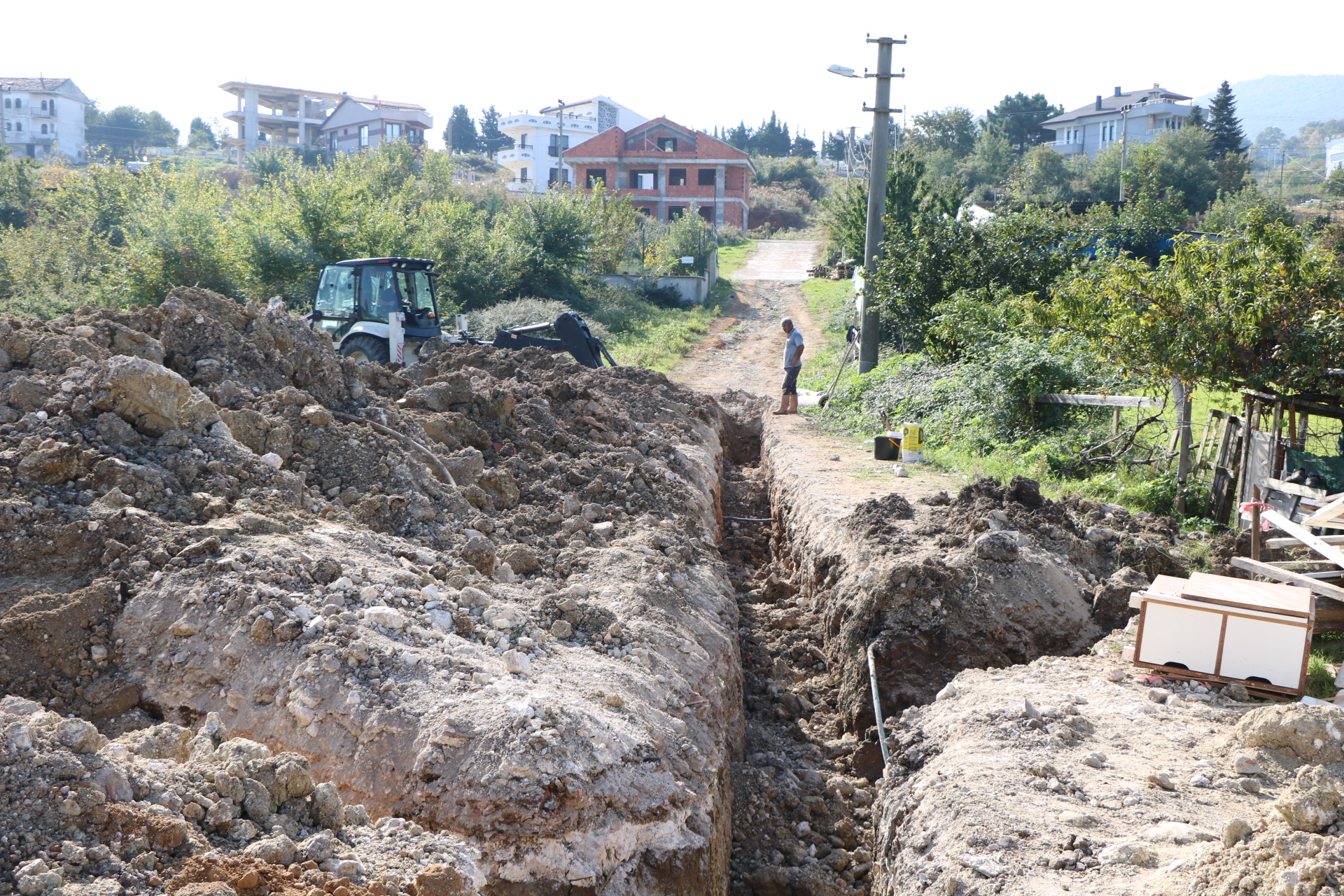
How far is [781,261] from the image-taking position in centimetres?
4919

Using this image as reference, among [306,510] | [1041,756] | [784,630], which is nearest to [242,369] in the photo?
[306,510]

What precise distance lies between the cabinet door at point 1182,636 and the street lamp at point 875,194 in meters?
12.3

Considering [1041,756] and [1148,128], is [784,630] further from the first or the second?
[1148,128]

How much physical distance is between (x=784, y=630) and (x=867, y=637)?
5.30ft

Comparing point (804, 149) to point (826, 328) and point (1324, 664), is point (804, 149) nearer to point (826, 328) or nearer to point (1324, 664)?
point (826, 328)

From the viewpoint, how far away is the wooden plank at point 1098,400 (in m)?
10.4

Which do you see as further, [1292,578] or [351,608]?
[1292,578]

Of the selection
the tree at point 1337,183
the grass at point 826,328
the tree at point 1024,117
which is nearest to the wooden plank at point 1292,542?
the grass at point 826,328

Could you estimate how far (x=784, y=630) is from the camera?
339 inches

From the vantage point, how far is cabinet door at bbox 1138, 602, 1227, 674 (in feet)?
18.5

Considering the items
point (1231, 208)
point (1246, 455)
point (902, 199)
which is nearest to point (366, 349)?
point (1246, 455)

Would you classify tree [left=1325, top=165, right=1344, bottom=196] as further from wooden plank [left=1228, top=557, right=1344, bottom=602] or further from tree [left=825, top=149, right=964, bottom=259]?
wooden plank [left=1228, top=557, right=1344, bottom=602]

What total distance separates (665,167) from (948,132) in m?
27.2

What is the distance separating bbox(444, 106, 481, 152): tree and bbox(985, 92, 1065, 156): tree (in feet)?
176
